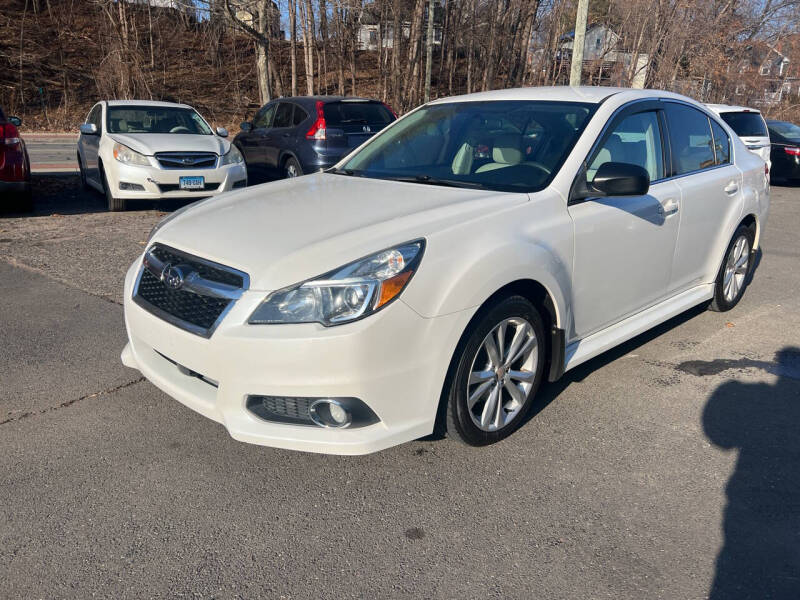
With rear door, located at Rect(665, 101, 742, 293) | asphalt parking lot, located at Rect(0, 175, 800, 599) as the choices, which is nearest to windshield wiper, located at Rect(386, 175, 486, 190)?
asphalt parking lot, located at Rect(0, 175, 800, 599)

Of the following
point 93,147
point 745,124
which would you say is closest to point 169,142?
point 93,147

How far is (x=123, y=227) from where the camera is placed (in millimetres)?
8727

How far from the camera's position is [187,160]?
959 cm

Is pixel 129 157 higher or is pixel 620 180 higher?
pixel 620 180

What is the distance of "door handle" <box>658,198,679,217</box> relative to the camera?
167 inches

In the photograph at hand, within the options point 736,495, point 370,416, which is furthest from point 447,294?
point 736,495

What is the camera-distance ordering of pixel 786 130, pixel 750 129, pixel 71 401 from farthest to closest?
pixel 786 130, pixel 750 129, pixel 71 401

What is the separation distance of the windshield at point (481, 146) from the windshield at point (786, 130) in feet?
45.9

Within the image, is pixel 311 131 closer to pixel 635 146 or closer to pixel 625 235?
pixel 635 146

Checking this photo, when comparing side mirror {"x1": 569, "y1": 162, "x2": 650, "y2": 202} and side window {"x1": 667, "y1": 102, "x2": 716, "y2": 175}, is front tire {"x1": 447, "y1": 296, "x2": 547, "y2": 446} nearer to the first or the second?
side mirror {"x1": 569, "y1": 162, "x2": 650, "y2": 202}

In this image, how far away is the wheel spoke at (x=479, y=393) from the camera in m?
3.24

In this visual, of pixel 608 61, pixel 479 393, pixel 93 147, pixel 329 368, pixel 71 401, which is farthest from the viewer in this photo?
pixel 608 61

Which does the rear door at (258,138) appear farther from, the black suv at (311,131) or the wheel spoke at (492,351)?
the wheel spoke at (492,351)

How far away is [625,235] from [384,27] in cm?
2945
